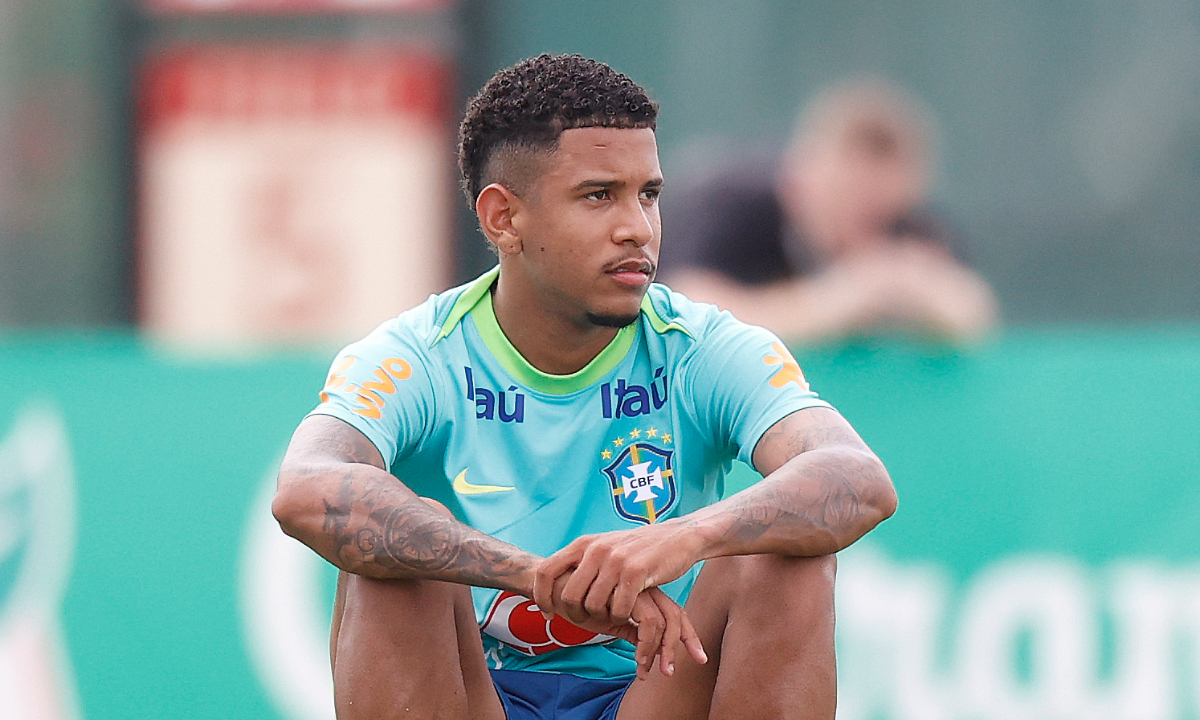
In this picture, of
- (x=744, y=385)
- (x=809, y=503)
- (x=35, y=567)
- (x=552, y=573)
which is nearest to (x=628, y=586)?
(x=552, y=573)

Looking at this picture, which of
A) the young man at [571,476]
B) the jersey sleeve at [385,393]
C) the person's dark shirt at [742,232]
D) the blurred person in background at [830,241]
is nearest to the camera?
the young man at [571,476]

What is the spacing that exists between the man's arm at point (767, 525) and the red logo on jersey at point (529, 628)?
43 centimetres

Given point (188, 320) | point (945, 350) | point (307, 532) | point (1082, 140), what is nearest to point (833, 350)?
point (945, 350)

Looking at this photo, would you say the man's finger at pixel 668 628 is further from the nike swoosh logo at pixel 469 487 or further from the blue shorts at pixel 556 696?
the nike swoosh logo at pixel 469 487

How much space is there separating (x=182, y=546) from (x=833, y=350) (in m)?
2.22

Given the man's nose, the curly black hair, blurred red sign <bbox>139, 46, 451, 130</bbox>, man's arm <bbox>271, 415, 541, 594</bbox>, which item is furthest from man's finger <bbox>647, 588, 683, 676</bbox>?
blurred red sign <bbox>139, 46, 451, 130</bbox>

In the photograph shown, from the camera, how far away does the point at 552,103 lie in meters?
3.39

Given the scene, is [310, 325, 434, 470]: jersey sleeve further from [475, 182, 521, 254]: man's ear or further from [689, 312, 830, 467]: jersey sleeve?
[689, 312, 830, 467]: jersey sleeve

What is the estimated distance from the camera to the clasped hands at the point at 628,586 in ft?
9.73

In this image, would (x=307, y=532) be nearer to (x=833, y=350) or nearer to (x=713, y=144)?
(x=833, y=350)

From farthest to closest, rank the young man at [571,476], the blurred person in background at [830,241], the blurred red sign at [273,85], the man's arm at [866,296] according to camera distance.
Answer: the blurred red sign at [273,85] → the blurred person in background at [830,241] → the man's arm at [866,296] → the young man at [571,476]

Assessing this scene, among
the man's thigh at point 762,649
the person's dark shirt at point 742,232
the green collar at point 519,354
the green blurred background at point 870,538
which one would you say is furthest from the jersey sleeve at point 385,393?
the person's dark shirt at point 742,232

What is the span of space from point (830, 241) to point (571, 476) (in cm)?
262

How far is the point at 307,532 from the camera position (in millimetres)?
3150
